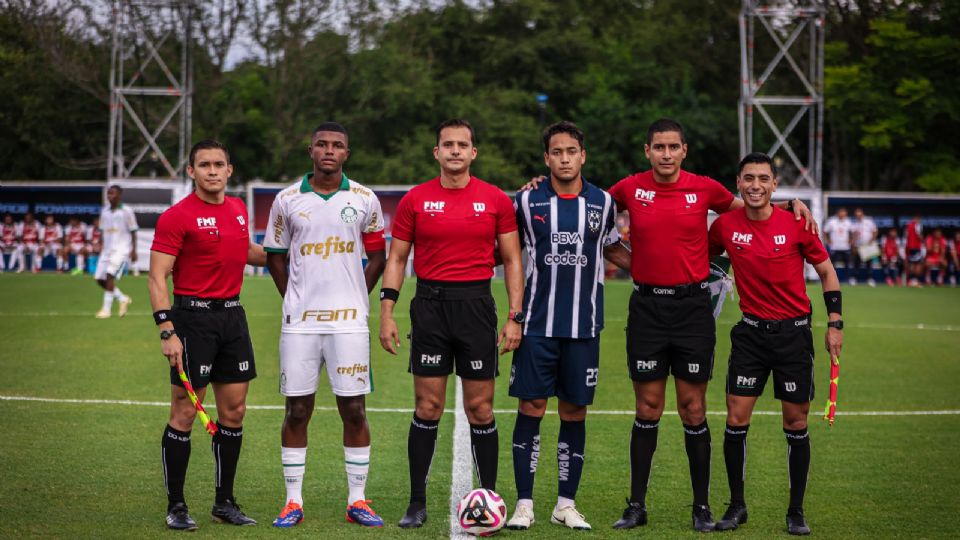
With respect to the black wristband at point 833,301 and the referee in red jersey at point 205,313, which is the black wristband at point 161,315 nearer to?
the referee in red jersey at point 205,313

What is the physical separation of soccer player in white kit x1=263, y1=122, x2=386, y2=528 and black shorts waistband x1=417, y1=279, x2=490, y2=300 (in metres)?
0.45

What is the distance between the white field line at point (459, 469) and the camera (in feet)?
23.0

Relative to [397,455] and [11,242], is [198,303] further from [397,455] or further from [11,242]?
[11,242]

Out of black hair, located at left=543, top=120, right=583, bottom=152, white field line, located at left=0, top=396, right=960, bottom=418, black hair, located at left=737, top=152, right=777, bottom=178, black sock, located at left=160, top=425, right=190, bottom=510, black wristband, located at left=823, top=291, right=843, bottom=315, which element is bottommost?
white field line, located at left=0, top=396, right=960, bottom=418

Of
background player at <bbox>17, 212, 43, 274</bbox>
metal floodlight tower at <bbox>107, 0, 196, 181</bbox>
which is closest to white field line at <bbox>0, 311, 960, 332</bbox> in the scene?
Result: background player at <bbox>17, 212, 43, 274</bbox>

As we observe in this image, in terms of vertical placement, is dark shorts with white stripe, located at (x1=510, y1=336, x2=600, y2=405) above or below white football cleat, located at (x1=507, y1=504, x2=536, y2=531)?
above

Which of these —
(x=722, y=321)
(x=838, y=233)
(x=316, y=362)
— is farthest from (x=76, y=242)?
(x=316, y=362)

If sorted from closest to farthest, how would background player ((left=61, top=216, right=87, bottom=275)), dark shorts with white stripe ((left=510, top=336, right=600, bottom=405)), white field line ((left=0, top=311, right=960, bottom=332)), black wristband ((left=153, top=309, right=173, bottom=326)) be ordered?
black wristband ((left=153, top=309, right=173, bottom=326)) → dark shorts with white stripe ((left=510, top=336, right=600, bottom=405)) → white field line ((left=0, top=311, right=960, bottom=332)) → background player ((left=61, top=216, right=87, bottom=275))

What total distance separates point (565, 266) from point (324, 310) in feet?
4.92

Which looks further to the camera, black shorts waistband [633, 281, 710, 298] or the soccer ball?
black shorts waistband [633, 281, 710, 298]

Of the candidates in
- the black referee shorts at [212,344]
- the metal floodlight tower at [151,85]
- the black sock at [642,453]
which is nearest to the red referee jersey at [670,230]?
the black sock at [642,453]

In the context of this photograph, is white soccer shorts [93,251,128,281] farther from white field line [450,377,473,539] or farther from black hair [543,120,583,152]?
black hair [543,120,583,152]

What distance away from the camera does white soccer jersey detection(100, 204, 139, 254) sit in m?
19.4

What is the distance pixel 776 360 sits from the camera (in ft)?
23.2
